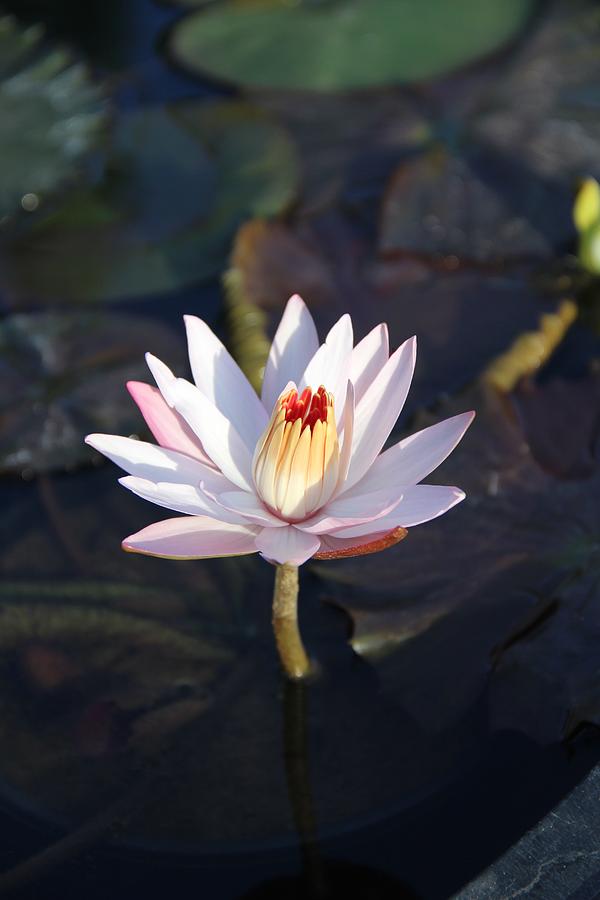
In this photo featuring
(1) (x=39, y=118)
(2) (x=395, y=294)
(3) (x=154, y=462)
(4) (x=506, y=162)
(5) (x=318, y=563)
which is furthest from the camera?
(1) (x=39, y=118)

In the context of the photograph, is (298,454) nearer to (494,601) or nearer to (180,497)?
(180,497)

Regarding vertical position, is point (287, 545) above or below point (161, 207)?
above

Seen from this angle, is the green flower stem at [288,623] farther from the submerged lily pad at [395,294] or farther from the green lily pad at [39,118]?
the green lily pad at [39,118]

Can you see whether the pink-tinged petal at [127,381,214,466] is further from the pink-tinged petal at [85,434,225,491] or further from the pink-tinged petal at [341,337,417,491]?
the pink-tinged petal at [341,337,417,491]

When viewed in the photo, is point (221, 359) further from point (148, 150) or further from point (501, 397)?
point (148, 150)

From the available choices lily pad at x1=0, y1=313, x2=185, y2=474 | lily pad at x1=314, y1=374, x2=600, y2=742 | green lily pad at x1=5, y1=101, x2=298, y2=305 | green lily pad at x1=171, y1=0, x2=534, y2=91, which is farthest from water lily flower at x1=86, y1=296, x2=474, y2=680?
green lily pad at x1=171, y1=0, x2=534, y2=91

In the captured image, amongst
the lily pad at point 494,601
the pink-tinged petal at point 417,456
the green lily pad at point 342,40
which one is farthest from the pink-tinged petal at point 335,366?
the green lily pad at point 342,40

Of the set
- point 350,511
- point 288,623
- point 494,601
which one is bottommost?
point 494,601

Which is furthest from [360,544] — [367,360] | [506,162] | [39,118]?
[39,118]
